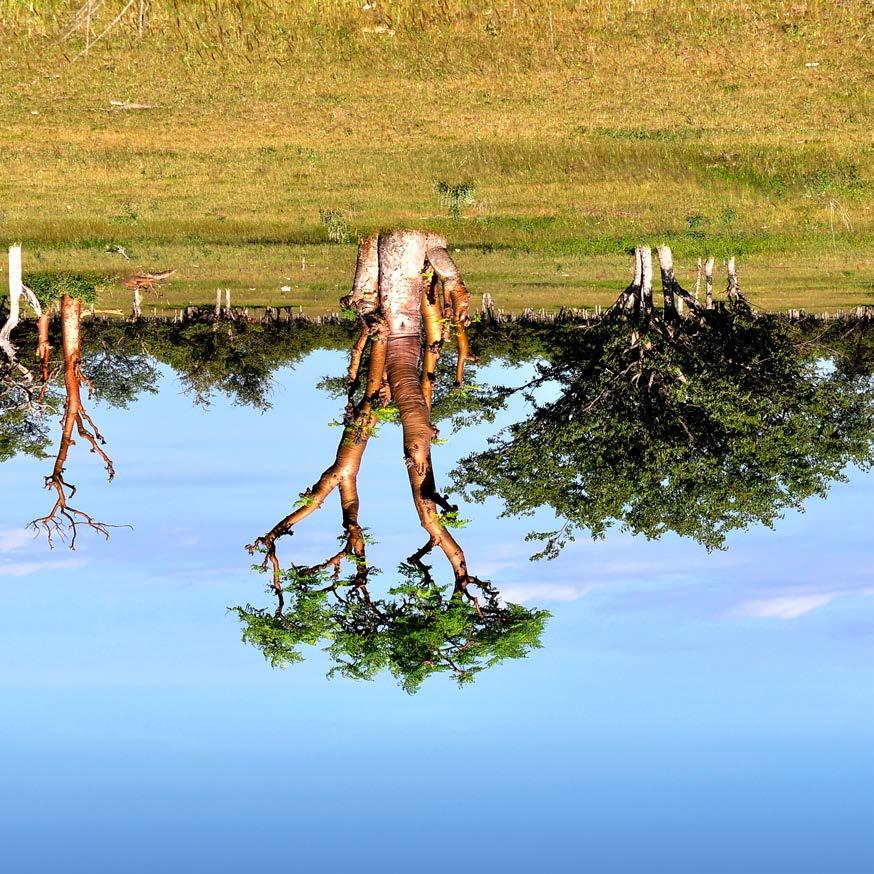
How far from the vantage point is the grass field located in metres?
38.4

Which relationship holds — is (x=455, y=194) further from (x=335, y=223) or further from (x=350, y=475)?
(x=350, y=475)

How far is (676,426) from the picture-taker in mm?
37000

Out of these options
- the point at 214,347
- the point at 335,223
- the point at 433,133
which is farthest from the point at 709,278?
the point at 214,347

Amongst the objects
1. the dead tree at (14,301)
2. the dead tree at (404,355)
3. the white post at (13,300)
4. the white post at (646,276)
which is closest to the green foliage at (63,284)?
the dead tree at (14,301)

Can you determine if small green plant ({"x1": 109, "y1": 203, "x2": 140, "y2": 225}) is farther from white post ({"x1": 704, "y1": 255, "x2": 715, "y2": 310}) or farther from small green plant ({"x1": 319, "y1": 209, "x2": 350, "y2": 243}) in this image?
white post ({"x1": 704, "y1": 255, "x2": 715, "y2": 310})

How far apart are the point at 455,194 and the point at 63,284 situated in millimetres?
11043

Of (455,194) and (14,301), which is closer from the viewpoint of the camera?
(14,301)

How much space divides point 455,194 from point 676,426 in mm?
8619

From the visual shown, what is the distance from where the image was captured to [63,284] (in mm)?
39281

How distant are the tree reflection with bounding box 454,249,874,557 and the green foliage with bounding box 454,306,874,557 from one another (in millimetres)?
37

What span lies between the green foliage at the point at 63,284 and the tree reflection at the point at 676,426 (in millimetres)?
11372

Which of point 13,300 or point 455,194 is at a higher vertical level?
point 455,194

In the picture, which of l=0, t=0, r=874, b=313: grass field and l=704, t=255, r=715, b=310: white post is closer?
l=0, t=0, r=874, b=313: grass field

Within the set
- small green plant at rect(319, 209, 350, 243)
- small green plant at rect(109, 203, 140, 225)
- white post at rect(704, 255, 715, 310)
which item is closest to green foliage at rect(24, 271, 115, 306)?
small green plant at rect(109, 203, 140, 225)
